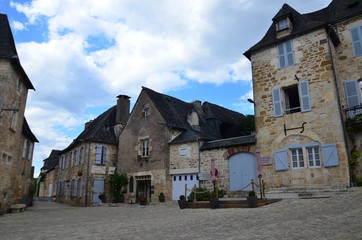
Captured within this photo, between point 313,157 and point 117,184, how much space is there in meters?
12.6

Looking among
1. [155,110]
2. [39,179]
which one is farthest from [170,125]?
[39,179]

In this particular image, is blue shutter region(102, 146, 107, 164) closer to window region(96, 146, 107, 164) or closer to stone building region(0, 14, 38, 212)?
window region(96, 146, 107, 164)

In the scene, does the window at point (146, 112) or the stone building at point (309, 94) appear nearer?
the stone building at point (309, 94)

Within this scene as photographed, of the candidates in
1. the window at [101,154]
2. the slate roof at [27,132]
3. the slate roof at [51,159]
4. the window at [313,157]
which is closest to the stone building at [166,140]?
the window at [101,154]

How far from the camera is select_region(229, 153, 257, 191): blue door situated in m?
14.3

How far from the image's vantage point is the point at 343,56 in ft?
43.3

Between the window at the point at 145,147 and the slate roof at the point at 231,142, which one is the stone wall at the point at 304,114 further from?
the window at the point at 145,147

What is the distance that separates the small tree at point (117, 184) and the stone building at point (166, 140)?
519 millimetres

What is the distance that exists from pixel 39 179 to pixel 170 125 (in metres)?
30.8

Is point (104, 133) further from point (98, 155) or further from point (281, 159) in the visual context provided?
point (281, 159)

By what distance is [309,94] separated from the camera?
41.4 ft

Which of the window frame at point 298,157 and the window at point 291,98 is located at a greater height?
the window at point 291,98

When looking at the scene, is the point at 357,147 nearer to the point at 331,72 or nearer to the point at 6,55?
the point at 331,72

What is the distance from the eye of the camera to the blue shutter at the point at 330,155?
1133cm
